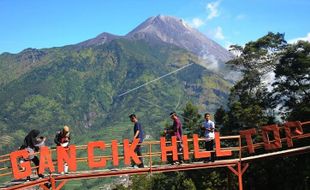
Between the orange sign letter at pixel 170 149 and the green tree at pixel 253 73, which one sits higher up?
the green tree at pixel 253 73

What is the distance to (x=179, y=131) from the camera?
838 inches

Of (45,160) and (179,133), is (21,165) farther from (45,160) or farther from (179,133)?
(179,133)

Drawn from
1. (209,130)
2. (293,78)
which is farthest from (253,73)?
(209,130)

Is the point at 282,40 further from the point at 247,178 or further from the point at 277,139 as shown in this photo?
the point at 277,139


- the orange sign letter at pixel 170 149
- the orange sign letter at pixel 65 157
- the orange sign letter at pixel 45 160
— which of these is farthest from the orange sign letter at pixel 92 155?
the orange sign letter at pixel 170 149

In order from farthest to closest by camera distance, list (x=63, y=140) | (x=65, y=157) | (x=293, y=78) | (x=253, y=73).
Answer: (x=253, y=73)
(x=293, y=78)
(x=63, y=140)
(x=65, y=157)

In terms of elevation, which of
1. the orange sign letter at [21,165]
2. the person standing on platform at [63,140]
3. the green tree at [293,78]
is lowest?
the orange sign letter at [21,165]

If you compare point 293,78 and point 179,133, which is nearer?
point 179,133

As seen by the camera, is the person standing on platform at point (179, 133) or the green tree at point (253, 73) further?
the green tree at point (253, 73)

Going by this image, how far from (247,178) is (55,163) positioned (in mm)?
30470

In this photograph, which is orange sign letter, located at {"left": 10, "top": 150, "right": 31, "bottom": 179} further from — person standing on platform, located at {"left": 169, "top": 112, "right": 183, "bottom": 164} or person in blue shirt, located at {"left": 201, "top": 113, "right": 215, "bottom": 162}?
person in blue shirt, located at {"left": 201, "top": 113, "right": 215, "bottom": 162}

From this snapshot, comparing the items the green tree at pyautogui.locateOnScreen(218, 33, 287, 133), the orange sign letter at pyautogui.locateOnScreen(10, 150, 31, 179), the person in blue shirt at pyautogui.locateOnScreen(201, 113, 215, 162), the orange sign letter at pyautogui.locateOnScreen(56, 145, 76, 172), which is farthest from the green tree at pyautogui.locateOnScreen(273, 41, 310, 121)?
the orange sign letter at pyautogui.locateOnScreen(10, 150, 31, 179)

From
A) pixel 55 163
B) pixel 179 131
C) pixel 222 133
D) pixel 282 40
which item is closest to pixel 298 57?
pixel 282 40

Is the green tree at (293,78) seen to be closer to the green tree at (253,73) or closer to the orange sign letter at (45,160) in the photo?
the green tree at (253,73)
